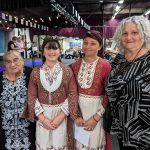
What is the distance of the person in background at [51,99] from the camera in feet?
7.65

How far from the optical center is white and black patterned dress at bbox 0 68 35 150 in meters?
2.37

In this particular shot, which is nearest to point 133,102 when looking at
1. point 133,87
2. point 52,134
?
point 133,87

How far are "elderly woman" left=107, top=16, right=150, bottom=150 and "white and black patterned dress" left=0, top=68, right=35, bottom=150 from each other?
86 centimetres

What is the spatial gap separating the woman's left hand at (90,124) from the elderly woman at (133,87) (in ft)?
→ 1.67

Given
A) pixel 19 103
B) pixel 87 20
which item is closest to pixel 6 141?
pixel 19 103

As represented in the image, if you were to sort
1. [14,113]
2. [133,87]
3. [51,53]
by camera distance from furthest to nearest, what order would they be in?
[14,113]
[51,53]
[133,87]

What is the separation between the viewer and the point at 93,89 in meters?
2.39

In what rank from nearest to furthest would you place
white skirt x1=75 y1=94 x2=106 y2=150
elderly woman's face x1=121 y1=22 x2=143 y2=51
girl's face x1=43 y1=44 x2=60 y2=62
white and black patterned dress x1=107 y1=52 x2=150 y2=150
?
white and black patterned dress x1=107 y1=52 x2=150 y2=150 < elderly woman's face x1=121 y1=22 x2=143 y2=51 < girl's face x1=43 y1=44 x2=60 y2=62 < white skirt x1=75 y1=94 x2=106 y2=150

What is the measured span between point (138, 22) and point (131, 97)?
0.49m

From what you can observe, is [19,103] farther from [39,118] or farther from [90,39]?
[90,39]

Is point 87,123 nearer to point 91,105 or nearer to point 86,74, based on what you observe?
point 91,105

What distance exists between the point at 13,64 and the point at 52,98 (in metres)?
0.44

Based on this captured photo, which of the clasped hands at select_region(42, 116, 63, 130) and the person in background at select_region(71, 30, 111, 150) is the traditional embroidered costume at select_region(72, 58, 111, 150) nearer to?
the person in background at select_region(71, 30, 111, 150)

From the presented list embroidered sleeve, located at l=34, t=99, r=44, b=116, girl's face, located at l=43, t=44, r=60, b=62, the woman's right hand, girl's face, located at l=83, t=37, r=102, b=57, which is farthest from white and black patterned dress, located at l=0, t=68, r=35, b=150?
girl's face, located at l=83, t=37, r=102, b=57
